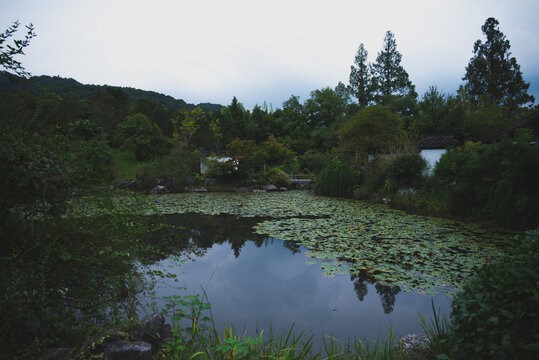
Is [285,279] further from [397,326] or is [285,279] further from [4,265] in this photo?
[4,265]

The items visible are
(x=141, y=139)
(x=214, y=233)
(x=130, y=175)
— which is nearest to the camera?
(x=214, y=233)

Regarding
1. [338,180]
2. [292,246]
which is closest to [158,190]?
[338,180]

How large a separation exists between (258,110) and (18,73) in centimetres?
4396

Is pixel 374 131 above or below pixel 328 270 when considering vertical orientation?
above

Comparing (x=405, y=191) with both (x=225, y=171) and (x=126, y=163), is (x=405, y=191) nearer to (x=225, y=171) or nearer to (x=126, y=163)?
(x=225, y=171)

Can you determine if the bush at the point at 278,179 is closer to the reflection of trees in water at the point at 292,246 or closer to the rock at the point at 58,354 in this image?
the reflection of trees in water at the point at 292,246

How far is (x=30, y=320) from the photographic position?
2.08m

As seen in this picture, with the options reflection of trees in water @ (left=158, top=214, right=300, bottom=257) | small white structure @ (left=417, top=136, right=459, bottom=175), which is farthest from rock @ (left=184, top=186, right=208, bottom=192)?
small white structure @ (left=417, top=136, right=459, bottom=175)

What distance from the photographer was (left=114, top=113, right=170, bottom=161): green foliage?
2756cm

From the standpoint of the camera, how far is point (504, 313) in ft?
4.40

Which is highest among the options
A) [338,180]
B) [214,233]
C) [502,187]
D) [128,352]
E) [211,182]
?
[502,187]

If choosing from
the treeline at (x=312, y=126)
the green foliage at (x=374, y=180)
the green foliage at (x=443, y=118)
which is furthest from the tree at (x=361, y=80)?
the green foliage at (x=374, y=180)

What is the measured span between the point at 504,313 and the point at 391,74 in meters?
43.9

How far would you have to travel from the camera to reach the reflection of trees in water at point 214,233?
6262mm
